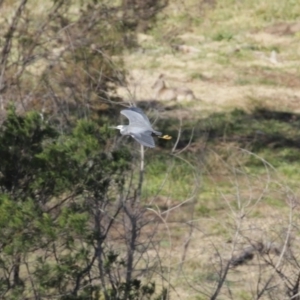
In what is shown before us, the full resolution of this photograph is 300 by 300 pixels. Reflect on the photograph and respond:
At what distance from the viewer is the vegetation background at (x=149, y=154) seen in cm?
833

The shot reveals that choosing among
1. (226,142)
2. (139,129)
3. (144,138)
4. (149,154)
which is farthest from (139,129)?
(226,142)

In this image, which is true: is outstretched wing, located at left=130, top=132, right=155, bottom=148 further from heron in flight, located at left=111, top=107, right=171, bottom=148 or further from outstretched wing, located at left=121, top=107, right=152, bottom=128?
outstretched wing, located at left=121, top=107, right=152, bottom=128

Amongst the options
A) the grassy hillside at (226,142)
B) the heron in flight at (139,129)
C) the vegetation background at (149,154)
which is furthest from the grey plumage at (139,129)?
the grassy hillside at (226,142)

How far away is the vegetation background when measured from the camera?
27.3 feet

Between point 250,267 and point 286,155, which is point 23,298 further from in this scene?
point 286,155

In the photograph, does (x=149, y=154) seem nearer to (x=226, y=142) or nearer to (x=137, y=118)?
(x=226, y=142)

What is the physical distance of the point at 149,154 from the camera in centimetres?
1591

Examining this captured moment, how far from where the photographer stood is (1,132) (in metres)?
8.73

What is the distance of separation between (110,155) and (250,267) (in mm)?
4675

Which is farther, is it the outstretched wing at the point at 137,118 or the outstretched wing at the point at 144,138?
the outstretched wing at the point at 137,118

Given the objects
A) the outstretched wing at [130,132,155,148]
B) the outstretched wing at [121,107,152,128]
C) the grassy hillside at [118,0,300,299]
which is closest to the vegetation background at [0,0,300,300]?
the grassy hillside at [118,0,300,299]

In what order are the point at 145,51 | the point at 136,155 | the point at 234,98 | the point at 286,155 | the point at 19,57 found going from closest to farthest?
the point at 136,155, the point at 19,57, the point at 286,155, the point at 234,98, the point at 145,51

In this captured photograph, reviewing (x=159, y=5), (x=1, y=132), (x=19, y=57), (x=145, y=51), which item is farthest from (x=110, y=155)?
(x=145, y=51)

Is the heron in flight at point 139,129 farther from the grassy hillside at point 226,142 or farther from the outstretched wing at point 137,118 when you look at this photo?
the grassy hillside at point 226,142
